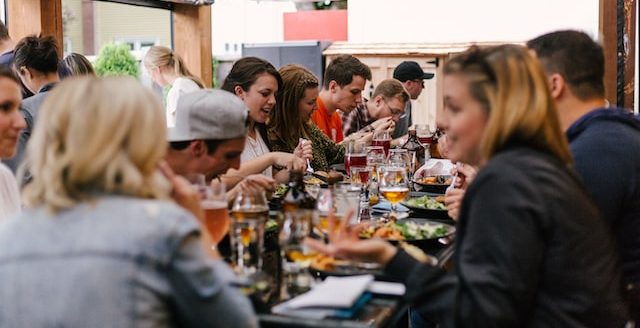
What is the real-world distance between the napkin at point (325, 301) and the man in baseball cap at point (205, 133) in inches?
28.8

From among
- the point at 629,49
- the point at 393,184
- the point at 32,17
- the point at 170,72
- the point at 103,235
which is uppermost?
the point at 32,17

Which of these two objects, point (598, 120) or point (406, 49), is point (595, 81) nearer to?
point (598, 120)

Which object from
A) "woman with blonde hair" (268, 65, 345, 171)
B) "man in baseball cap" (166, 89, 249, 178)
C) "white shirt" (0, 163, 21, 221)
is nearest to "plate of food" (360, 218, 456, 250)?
"man in baseball cap" (166, 89, 249, 178)

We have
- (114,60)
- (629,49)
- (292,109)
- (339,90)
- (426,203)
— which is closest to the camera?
(426,203)

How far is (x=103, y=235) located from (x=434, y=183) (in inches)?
113

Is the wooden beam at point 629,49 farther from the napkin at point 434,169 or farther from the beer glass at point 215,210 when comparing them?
the beer glass at point 215,210

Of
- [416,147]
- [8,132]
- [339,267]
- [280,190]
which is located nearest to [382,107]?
[416,147]

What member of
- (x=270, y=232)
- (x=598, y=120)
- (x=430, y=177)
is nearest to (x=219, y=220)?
(x=270, y=232)

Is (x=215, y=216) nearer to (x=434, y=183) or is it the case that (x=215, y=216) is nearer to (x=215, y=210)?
(x=215, y=210)

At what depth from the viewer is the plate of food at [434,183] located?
13.2 ft

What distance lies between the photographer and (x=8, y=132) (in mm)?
2389

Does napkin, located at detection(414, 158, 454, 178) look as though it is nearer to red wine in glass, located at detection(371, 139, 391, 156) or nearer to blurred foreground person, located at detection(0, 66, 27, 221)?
red wine in glass, located at detection(371, 139, 391, 156)

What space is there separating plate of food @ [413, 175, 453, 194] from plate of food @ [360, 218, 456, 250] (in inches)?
46.5

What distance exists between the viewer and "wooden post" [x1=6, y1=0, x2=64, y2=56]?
5.08m
